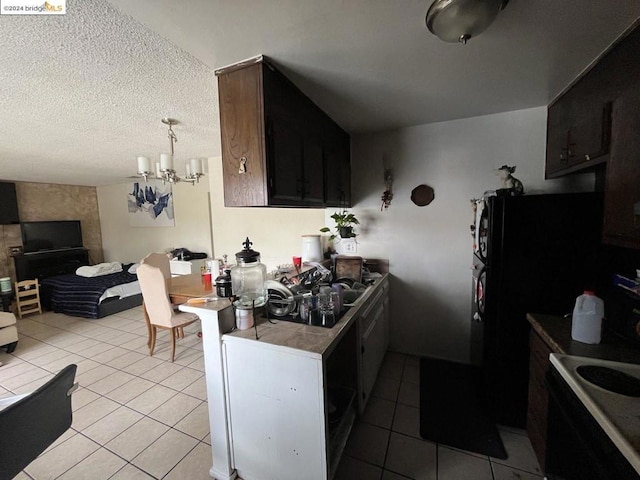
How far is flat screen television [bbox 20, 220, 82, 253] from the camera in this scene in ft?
16.1

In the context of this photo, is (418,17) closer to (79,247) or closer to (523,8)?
(523,8)

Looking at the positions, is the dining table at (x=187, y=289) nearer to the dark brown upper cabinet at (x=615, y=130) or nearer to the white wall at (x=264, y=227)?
the white wall at (x=264, y=227)

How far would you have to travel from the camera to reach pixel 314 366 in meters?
1.10

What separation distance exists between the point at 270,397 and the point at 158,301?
1.97 metres

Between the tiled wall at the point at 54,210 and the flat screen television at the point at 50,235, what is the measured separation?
12cm

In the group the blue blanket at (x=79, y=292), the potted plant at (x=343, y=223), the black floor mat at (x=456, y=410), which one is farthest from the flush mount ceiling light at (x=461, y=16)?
the blue blanket at (x=79, y=292)

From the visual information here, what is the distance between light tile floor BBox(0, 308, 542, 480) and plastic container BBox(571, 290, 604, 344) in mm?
876

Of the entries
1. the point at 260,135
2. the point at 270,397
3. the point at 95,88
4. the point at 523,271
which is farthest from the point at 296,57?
the point at 523,271

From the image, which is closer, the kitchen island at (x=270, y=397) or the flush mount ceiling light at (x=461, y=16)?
the flush mount ceiling light at (x=461, y=16)

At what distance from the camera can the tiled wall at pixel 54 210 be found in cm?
472

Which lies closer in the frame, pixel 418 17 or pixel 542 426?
pixel 418 17

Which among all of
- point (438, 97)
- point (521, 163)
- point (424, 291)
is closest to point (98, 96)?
point (438, 97)

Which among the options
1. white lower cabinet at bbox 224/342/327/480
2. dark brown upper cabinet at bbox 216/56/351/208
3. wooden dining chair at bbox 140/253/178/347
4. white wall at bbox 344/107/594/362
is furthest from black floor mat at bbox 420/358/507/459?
wooden dining chair at bbox 140/253/178/347

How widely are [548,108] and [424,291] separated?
1.81 m
